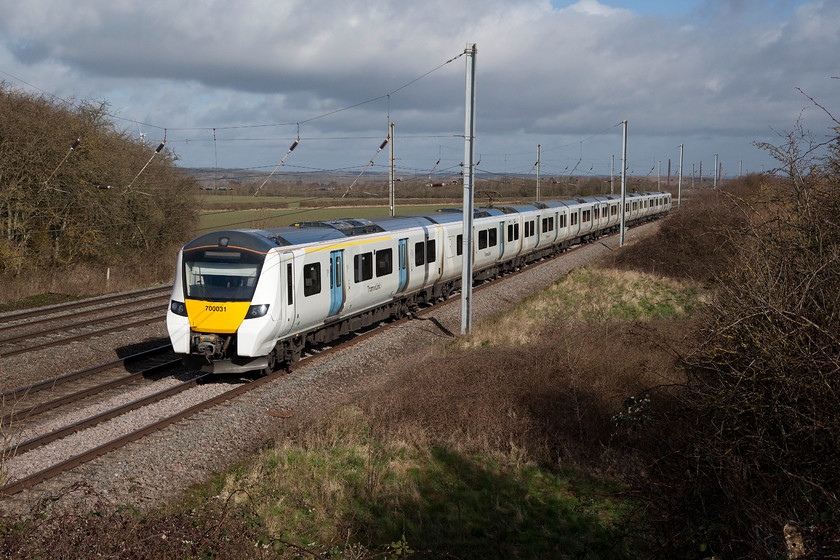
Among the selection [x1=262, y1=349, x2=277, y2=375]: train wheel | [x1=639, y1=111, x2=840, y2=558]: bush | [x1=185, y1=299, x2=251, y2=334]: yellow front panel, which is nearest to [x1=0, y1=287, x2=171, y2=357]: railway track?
[x1=185, y1=299, x2=251, y2=334]: yellow front panel

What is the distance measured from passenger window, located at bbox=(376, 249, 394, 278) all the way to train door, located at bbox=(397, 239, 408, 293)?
50cm

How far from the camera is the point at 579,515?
286 inches

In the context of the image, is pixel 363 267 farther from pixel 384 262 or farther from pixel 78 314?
pixel 78 314

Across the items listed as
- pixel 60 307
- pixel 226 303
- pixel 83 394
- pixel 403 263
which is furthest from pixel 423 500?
pixel 60 307

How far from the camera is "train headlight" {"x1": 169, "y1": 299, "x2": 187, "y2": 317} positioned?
1241 centimetres

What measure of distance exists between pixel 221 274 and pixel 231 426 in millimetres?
3140

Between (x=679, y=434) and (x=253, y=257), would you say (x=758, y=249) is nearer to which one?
(x=679, y=434)

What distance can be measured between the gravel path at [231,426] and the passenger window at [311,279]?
157 centimetres

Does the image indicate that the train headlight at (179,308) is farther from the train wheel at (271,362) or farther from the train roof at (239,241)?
the train wheel at (271,362)

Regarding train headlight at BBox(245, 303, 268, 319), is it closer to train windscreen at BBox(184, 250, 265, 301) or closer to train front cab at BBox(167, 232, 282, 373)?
train front cab at BBox(167, 232, 282, 373)

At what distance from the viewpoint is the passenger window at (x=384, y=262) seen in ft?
53.9

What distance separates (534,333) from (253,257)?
6.64 metres

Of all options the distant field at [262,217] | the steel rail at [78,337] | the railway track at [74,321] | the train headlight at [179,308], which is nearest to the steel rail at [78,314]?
the railway track at [74,321]

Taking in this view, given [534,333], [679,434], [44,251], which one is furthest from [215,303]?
→ [44,251]
